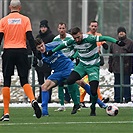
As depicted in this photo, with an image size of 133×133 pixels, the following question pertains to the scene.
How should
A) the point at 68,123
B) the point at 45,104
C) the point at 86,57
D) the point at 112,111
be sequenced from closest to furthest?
the point at 68,123
the point at 112,111
the point at 86,57
the point at 45,104

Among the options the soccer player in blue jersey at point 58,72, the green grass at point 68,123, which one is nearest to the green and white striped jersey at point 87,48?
the soccer player in blue jersey at point 58,72

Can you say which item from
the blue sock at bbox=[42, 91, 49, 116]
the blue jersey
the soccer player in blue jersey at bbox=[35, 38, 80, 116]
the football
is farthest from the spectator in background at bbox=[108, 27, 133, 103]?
the football

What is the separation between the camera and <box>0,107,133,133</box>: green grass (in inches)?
525

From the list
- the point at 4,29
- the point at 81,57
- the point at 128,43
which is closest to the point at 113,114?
the point at 81,57

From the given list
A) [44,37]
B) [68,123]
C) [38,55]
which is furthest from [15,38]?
[44,37]

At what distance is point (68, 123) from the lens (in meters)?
14.6

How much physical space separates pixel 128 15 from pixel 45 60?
14.4 meters

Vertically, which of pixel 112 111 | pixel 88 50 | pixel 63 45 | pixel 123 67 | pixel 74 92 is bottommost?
pixel 112 111

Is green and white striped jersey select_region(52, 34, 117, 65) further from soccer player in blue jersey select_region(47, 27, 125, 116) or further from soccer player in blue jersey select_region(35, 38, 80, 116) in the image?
soccer player in blue jersey select_region(35, 38, 80, 116)

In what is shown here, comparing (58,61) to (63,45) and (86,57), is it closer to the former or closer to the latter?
(86,57)

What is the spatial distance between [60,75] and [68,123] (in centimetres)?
277

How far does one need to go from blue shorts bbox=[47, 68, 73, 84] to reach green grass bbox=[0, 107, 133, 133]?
0.68 meters

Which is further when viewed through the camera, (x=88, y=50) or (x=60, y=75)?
(x=60, y=75)

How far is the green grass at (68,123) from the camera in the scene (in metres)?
13.3
